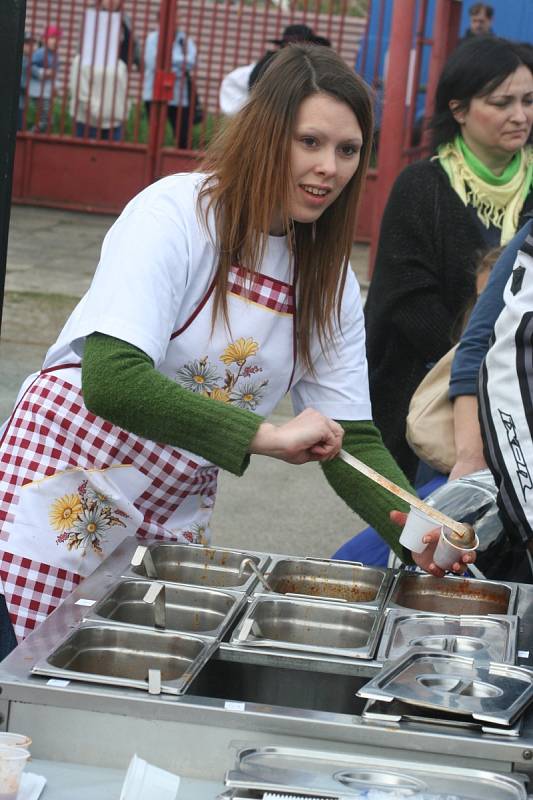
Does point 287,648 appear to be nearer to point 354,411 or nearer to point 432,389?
point 354,411

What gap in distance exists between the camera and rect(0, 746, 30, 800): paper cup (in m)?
1.74

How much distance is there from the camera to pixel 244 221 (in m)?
2.57

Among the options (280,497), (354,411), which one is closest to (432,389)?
(354,411)

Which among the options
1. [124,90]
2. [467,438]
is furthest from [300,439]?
[124,90]

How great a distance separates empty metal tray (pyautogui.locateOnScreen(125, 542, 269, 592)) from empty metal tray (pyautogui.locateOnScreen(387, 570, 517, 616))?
0.28m

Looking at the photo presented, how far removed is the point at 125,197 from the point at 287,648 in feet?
36.5

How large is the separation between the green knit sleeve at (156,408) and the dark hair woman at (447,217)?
196 cm

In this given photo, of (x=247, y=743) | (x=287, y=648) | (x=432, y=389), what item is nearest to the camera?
(x=247, y=743)

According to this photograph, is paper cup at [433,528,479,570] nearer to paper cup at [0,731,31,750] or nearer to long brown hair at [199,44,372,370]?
long brown hair at [199,44,372,370]

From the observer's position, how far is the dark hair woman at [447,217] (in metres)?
4.28

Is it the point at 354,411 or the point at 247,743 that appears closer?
the point at 247,743

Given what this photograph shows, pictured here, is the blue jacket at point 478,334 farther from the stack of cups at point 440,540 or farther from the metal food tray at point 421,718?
the metal food tray at point 421,718

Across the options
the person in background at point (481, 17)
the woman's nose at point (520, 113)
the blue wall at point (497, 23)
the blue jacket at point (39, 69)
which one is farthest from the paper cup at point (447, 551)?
the blue jacket at point (39, 69)

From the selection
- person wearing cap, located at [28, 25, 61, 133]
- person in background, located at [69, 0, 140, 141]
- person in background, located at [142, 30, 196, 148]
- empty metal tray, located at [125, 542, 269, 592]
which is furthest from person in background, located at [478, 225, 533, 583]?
person wearing cap, located at [28, 25, 61, 133]
